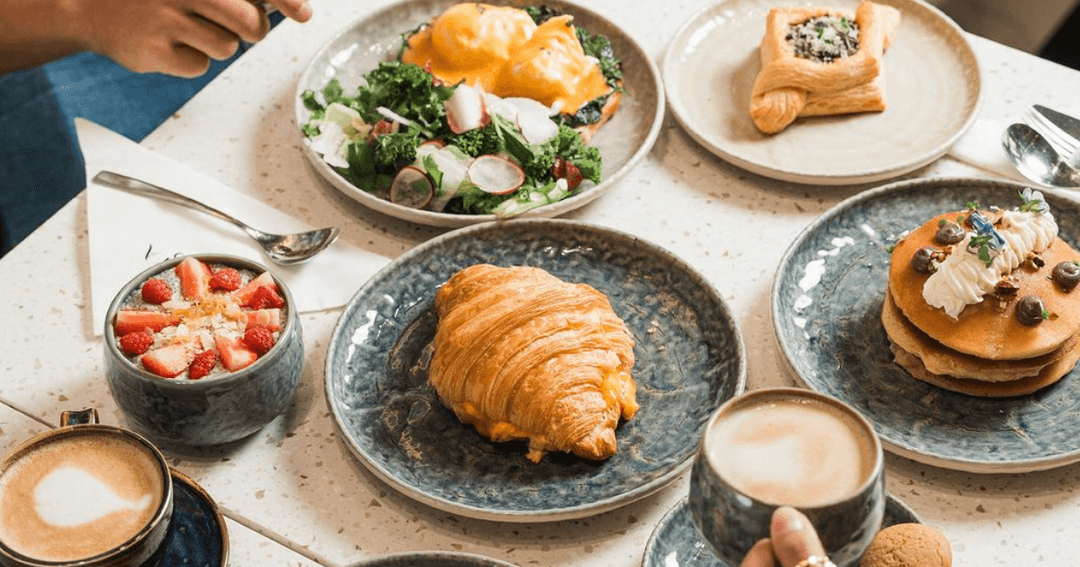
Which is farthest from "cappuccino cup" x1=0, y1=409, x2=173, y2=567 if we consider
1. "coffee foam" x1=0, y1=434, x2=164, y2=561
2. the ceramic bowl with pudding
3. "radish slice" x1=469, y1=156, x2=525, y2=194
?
"radish slice" x1=469, y1=156, x2=525, y2=194

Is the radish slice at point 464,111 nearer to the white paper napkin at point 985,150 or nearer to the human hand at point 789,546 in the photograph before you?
the white paper napkin at point 985,150

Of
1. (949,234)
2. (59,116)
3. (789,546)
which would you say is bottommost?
(59,116)

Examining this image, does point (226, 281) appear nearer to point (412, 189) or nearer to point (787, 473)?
point (412, 189)

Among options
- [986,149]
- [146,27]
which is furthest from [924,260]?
[146,27]

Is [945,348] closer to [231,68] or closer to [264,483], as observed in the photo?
[264,483]

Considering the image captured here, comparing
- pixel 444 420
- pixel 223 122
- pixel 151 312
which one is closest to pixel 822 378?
pixel 444 420
